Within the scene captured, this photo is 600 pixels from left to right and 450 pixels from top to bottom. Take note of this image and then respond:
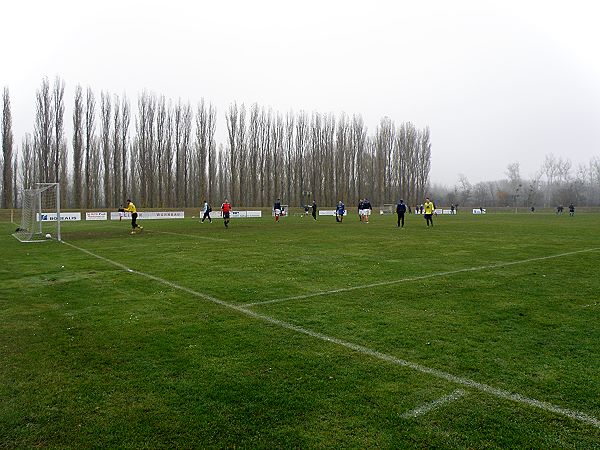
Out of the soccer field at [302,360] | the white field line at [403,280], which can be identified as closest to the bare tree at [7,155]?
the soccer field at [302,360]

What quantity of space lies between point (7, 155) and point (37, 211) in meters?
29.3

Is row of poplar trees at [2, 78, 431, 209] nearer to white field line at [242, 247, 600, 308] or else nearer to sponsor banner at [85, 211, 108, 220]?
sponsor banner at [85, 211, 108, 220]

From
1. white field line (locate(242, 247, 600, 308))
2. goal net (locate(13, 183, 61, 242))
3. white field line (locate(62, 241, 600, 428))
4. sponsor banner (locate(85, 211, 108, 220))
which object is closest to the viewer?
white field line (locate(62, 241, 600, 428))

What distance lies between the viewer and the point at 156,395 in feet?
13.7

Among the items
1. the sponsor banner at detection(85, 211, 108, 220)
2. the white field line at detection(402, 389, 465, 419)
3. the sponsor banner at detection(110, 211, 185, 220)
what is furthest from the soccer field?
the sponsor banner at detection(85, 211, 108, 220)

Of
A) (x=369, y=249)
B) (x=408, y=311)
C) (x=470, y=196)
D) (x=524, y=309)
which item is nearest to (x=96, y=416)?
(x=408, y=311)

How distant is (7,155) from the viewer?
165ft

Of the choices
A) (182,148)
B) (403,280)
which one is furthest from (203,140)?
(403,280)

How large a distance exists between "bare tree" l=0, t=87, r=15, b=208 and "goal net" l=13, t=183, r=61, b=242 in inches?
929

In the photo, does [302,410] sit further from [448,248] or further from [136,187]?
[136,187]

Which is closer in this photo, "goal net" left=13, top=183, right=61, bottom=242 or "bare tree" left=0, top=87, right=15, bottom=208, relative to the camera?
"goal net" left=13, top=183, right=61, bottom=242

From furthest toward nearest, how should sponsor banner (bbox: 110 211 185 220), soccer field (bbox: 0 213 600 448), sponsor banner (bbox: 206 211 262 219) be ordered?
sponsor banner (bbox: 206 211 262 219) < sponsor banner (bbox: 110 211 185 220) < soccer field (bbox: 0 213 600 448)

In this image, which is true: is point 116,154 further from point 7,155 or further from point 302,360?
point 302,360

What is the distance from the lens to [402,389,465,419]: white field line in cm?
378
